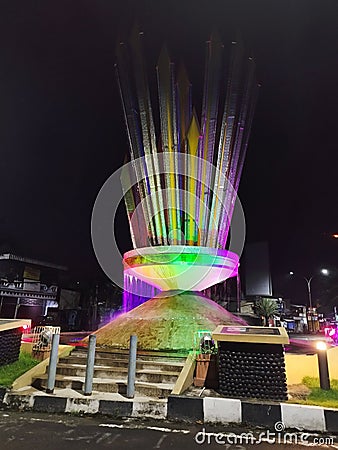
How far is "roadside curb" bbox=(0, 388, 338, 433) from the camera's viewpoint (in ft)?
16.3

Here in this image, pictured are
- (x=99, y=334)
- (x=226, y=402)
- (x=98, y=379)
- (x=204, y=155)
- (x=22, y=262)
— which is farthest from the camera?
(x=22, y=262)

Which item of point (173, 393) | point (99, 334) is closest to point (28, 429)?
point (173, 393)

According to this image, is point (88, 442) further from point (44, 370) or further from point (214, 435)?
point (44, 370)

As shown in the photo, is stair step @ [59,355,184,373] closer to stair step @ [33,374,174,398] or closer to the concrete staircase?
the concrete staircase

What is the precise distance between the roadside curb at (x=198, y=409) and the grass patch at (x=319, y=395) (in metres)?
0.32

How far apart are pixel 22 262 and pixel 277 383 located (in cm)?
2468

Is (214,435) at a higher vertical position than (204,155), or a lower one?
lower

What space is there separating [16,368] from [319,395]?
248 inches

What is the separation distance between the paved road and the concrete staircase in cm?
112

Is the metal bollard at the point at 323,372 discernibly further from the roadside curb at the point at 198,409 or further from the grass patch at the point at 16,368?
the grass patch at the point at 16,368

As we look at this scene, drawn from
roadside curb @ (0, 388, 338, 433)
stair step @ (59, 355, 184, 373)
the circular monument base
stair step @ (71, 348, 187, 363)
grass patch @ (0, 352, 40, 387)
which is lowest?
roadside curb @ (0, 388, 338, 433)

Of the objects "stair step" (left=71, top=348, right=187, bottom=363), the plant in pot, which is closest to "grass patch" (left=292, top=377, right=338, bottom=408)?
the plant in pot

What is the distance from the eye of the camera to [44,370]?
24.2 ft

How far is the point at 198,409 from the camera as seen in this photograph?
5.37 metres
